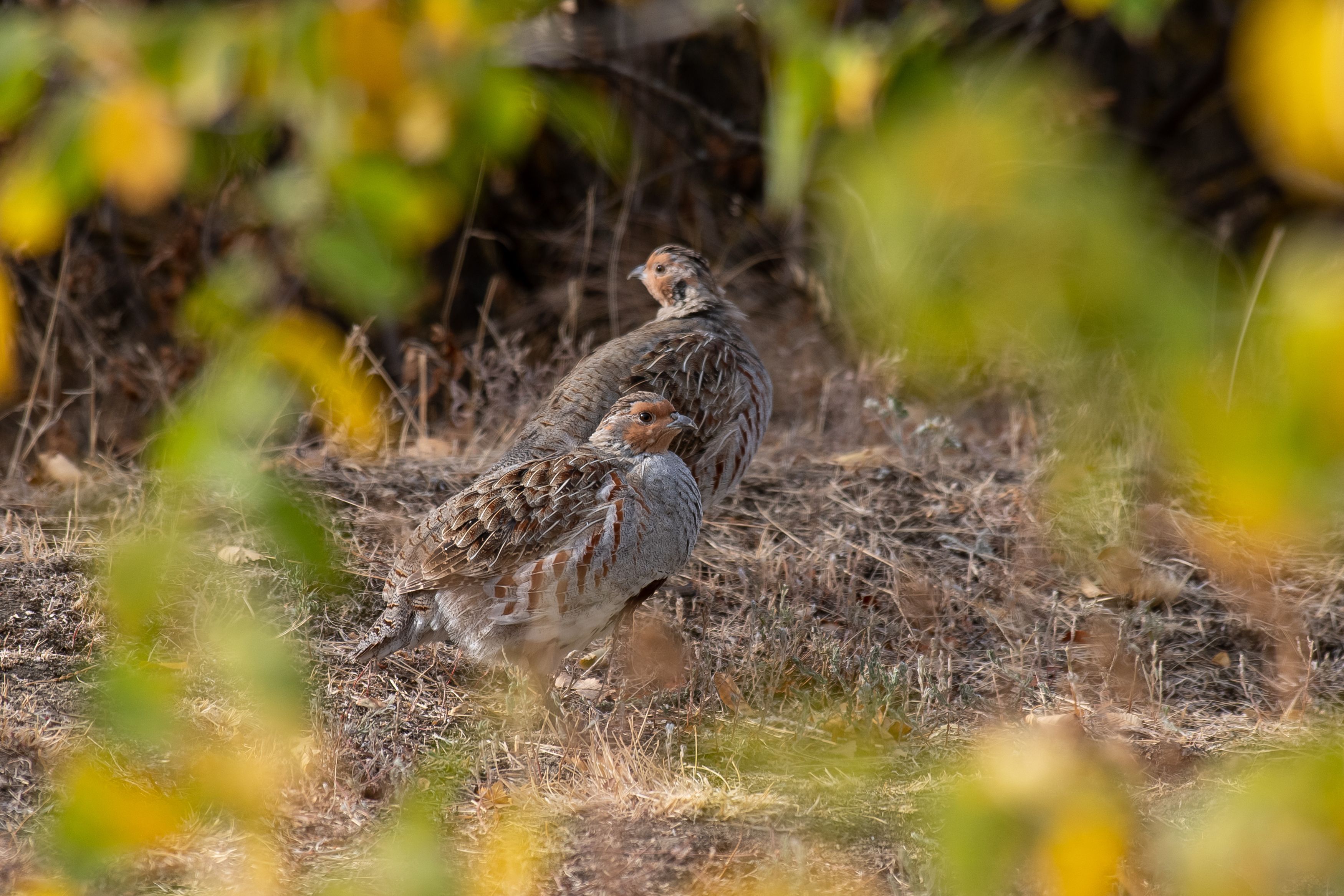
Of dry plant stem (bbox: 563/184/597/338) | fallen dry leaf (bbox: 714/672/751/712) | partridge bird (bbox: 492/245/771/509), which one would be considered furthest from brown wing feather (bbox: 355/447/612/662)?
dry plant stem (bbox: 563/184/597/338)

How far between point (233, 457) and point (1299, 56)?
0.73 meters

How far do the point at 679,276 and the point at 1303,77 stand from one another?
4.40 metres

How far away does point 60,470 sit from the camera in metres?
5.56

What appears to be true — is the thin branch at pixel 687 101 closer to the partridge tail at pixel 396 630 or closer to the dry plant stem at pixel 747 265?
the dry plant stem at pixel 747 265

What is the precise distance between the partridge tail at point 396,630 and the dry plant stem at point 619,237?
2.94m

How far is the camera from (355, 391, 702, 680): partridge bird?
12.3 ft

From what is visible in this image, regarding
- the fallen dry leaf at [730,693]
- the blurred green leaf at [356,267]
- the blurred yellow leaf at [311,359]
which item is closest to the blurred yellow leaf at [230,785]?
the blurred yellow leaf at [311,359]

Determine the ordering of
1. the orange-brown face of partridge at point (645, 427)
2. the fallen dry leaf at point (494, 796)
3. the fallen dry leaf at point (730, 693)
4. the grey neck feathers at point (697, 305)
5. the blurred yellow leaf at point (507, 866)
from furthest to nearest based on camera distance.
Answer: the grey neck feathers at point (697, 305)
the fallen dry leaf at point (730, 693)
the orange-brown face of partridge at point (645, 427)
the fallen dry leaf at point (494, 796)
the blurred yellow leaf at point (507, 866)

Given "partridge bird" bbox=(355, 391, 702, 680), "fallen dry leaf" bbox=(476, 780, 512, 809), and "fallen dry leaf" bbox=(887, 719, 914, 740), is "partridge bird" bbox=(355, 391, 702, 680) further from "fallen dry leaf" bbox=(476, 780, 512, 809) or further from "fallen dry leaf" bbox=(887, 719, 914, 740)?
"fallen dry leaf" bbox=(887, 719, 914, 740)

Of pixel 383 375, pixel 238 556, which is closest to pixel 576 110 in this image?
pixel 238 556

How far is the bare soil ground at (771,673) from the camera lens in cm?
327

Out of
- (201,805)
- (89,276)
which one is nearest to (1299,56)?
(201,805)

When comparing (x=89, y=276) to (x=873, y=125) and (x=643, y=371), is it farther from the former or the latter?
(x=873, y=125)

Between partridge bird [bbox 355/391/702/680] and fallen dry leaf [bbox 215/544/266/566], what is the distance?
2.94 feet
